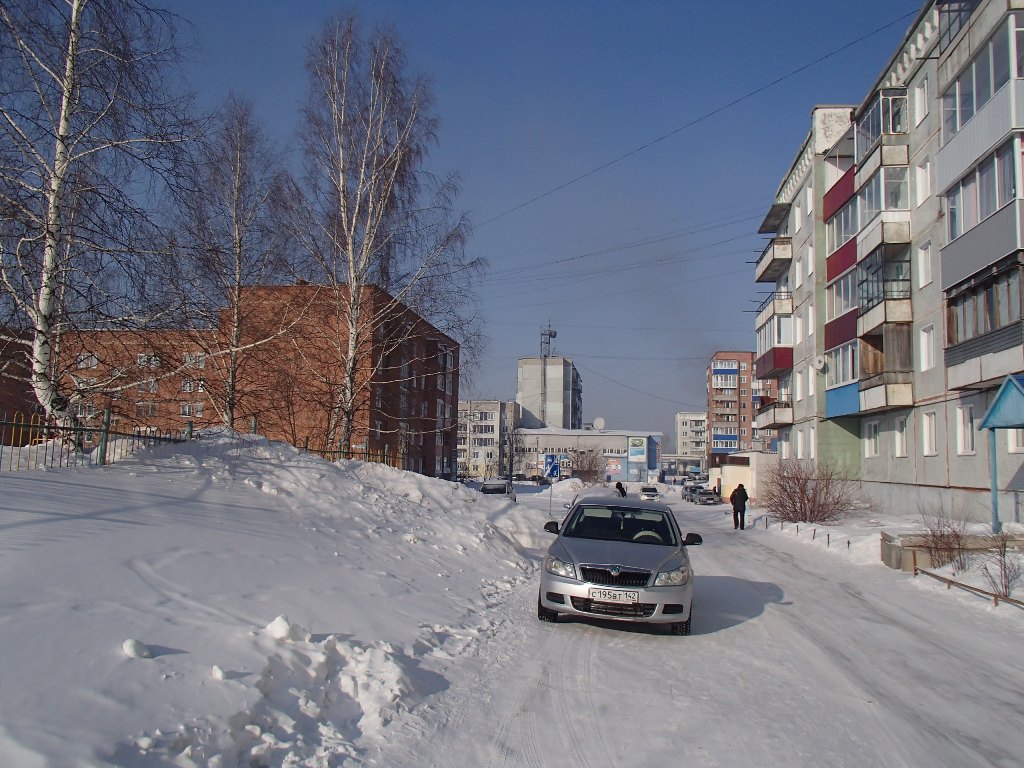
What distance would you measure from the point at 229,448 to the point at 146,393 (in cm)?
162

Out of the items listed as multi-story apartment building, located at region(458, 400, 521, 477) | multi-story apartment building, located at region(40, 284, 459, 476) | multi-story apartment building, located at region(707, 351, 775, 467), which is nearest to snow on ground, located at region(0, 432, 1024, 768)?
multi-story apartment building, located at region(40, 284, 459, 476)

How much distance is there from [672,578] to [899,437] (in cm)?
2242

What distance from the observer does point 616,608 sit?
8.34m

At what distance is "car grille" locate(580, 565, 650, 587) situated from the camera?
8.41 metres

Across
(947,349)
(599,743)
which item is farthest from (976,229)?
(599,743)

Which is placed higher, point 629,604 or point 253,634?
point 253,634

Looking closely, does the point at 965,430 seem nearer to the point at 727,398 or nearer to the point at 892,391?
the point at 892,391

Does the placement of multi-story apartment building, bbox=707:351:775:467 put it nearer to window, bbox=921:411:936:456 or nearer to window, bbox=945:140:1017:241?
window, bbox=921:411:936:456

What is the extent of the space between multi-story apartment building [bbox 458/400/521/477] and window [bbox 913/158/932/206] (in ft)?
289

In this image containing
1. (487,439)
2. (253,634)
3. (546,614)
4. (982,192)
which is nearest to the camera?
(253,634)

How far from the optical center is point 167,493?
9.89 m

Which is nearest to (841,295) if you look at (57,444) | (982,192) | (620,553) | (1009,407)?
(982,192)

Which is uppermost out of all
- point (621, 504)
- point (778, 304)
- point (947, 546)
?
point (778, 304)

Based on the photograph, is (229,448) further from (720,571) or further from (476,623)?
(720,571)
